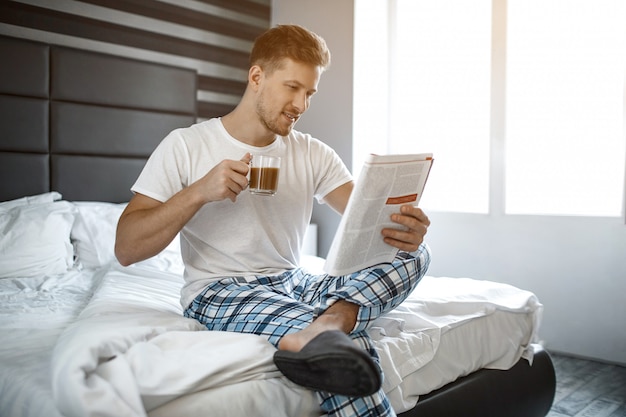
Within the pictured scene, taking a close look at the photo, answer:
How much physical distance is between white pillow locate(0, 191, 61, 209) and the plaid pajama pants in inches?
60.6

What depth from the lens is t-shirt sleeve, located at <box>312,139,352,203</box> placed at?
1.89 m

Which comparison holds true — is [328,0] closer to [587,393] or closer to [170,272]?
[170,272]

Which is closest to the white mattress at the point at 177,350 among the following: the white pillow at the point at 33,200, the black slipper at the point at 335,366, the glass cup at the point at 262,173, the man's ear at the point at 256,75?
the black slipper at the point at 335,366

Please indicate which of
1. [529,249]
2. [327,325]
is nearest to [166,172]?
[327,325]

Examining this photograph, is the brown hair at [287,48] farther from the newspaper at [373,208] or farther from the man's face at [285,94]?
the newspaper at [373,208]

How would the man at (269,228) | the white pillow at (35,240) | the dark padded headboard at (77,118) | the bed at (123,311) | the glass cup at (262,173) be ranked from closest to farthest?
the bed at (123,311), the man at (269,228), the glass cup at (262,173), the white pillow at (35,240), the dark padded headboard at (77,118)

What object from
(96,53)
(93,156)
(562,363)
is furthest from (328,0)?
(562,363)

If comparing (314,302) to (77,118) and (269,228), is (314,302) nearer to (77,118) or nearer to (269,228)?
(269,228)

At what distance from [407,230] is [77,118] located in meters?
2.27

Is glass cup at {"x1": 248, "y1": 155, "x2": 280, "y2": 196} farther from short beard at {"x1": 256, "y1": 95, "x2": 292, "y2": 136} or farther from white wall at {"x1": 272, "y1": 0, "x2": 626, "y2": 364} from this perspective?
white wall at {"x1": 272, "y1": 0, "x2": 626, "y2": 364}

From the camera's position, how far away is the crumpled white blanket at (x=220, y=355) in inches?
42.6

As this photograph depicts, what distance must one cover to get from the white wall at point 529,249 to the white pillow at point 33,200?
178cm

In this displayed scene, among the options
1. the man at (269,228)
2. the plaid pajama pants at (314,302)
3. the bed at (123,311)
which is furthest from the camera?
the man at (269,228)

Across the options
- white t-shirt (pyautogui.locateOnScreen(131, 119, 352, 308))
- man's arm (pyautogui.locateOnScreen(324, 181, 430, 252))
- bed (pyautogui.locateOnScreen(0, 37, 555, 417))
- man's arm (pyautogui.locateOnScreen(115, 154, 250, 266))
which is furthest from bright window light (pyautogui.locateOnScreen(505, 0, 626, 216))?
man's arm (pyautogui.locateOnScreen(115, 154, 250, 266))
